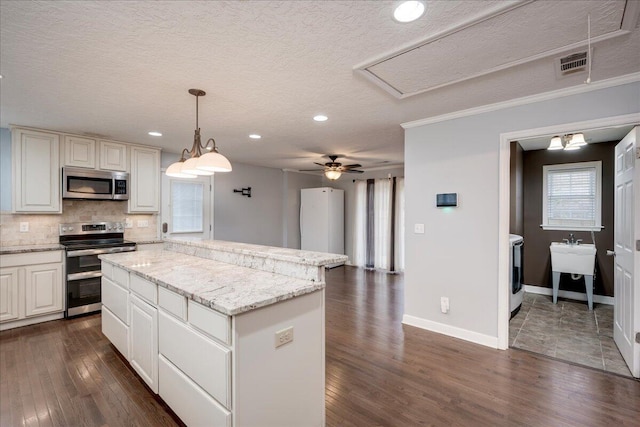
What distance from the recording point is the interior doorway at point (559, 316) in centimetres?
251

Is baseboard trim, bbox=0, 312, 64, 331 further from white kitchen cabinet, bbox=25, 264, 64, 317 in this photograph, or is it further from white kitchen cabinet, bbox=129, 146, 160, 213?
white kitchen cabinet, bbox=129, 146, 160, 213

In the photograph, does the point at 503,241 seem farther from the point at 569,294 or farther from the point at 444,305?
the point at 569,294

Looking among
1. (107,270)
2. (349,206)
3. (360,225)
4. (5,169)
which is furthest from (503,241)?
(5,169)

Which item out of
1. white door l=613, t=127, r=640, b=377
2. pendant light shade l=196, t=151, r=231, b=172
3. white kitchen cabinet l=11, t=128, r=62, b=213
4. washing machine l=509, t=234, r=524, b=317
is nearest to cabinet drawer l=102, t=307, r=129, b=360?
pendant light shade l=196, t=151, r=231, b=172

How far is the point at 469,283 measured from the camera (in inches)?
123

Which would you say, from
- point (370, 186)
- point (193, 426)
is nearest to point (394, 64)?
point (193, 426)

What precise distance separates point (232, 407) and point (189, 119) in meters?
2.97

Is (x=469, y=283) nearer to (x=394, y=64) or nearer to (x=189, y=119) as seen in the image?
(x=394, y=64)

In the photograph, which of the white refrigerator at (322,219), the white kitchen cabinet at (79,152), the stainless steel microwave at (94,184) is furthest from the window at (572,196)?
the white kitchen cabinet at (79,152)

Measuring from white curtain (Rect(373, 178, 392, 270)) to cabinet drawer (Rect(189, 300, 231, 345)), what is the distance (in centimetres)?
562

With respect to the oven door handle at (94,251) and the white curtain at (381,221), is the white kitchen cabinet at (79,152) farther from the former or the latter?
the white curtain at (381,221)

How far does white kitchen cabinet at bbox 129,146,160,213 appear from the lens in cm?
454

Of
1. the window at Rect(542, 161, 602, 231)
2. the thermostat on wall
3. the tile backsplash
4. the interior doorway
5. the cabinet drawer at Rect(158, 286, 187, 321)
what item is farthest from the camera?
the window at Rect(542, 161, 602, 231)

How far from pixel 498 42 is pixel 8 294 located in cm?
536
